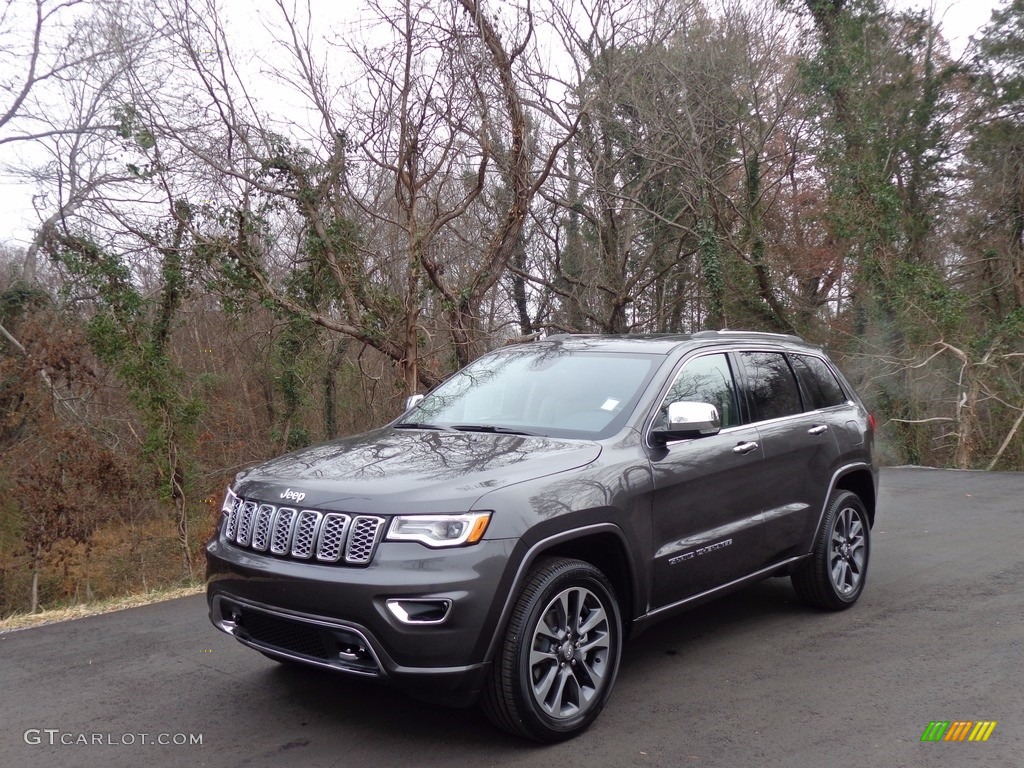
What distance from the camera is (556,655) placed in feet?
13.5

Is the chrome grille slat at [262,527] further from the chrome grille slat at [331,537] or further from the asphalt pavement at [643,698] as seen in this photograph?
the asphalt pavement at [643,698]

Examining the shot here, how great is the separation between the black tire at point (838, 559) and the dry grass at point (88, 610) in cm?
451

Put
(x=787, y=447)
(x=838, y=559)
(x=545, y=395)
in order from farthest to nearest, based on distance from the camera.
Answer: (x=838, y=559) < (x=787, y=447) < (x=545, y=395)

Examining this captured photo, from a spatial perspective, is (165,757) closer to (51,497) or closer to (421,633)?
(421,633)

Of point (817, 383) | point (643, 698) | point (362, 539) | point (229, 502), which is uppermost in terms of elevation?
point (817, 383)

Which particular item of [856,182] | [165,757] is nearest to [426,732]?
[165,757]

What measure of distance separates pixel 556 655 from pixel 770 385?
101 inches

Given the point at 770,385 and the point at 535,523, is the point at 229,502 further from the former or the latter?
the point at 770,385

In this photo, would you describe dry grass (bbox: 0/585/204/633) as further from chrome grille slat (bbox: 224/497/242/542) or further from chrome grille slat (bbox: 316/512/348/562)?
chrome grille slat (bbox: 316/512/348/562)

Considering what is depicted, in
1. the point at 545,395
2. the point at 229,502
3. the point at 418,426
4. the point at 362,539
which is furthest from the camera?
the point at 418,426

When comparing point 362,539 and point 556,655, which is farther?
point 556,655

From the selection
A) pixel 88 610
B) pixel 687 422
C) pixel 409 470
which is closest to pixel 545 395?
pixel 687 422

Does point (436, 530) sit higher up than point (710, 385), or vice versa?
point (710, 385)

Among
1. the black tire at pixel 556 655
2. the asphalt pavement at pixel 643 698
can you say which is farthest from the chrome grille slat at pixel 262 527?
the black tire at pixel 556 655
